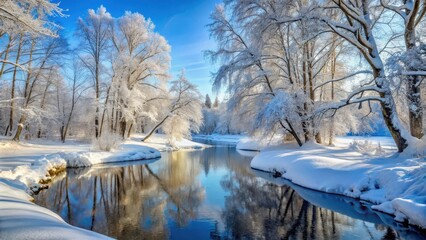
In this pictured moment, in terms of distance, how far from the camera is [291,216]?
714cm

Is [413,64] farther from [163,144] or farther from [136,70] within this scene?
[163,144]

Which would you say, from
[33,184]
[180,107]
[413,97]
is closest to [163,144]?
[180,107]

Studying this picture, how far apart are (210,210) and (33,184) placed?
598 cm

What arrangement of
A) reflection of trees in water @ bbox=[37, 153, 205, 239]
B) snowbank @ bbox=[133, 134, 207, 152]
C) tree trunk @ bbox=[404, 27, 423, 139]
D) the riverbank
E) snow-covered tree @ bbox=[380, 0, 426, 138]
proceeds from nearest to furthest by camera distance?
the riverbank, reflection of trees in water @ bbox=[37, 153, 205, 239], snow-covered tree @ bbox=[380, 0, 426, 138], tree trunk @ bbox=[404, 27, 423, 139], snowbank @ bbox=[133, 134, 207, 152]

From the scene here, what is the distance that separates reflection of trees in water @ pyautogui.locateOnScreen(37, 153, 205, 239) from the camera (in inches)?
246

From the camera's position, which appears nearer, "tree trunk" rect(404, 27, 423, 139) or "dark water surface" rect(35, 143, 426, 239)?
"dark water surface" rect(35, 143, 426, 239)

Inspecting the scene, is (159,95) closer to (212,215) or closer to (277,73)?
(277,73)

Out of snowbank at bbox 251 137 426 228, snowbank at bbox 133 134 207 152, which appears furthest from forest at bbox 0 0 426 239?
snowbank at bbox 133 134 207 152

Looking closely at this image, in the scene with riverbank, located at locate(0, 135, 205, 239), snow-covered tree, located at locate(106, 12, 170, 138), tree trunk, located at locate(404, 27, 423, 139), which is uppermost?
snow-covered tree, located at locate(106, 12, 170, 138)

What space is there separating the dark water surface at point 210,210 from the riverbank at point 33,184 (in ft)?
2.46

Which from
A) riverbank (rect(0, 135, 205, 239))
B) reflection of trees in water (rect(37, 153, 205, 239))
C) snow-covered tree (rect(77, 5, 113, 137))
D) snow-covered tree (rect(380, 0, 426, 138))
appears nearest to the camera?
riverbank (rect(0, 135, 205, 239))

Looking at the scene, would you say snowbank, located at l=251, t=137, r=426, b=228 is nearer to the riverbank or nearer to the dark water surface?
the dark water surface

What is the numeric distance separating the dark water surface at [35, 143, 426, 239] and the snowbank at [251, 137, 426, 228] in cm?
32

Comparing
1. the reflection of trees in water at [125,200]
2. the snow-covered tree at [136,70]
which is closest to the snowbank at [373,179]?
the reflection of trees in water at [125,200]
